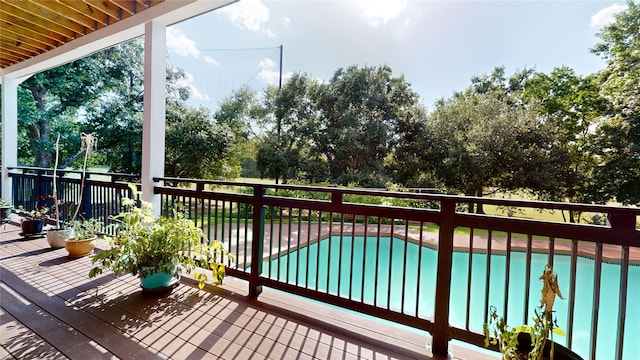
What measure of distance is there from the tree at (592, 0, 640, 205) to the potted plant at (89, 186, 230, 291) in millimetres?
11788

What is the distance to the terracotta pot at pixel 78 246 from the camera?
3191mm

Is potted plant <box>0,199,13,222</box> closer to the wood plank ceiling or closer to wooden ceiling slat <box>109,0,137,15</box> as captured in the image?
the wood plank ceiling

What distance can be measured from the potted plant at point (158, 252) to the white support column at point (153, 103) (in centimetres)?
89

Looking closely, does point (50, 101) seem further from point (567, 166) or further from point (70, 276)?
point (567, 166)

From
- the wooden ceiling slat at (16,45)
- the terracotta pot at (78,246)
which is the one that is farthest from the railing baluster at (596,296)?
the wooden ceiling slat at (16,45)

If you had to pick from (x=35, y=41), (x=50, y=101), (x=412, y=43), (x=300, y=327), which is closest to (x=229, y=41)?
(x=50, y=101)

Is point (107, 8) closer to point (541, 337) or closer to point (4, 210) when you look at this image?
point (4, 210)

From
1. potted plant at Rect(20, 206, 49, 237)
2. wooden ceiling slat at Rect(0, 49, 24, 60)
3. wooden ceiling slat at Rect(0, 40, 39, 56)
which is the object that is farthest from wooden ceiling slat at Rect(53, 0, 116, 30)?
potted plant at Rect(20, 206, 49, 237)

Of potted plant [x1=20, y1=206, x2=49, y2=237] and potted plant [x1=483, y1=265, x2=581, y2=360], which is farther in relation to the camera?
potted plant [x1=20, y1=206, x2=49, y2=237]

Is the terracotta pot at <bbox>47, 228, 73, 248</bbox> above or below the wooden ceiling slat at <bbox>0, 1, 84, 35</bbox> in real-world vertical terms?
below

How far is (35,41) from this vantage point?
4.05m

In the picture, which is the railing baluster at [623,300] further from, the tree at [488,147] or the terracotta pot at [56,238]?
the tree at [488,147]

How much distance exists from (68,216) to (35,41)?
2.50m

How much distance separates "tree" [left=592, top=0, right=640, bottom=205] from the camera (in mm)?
8484
